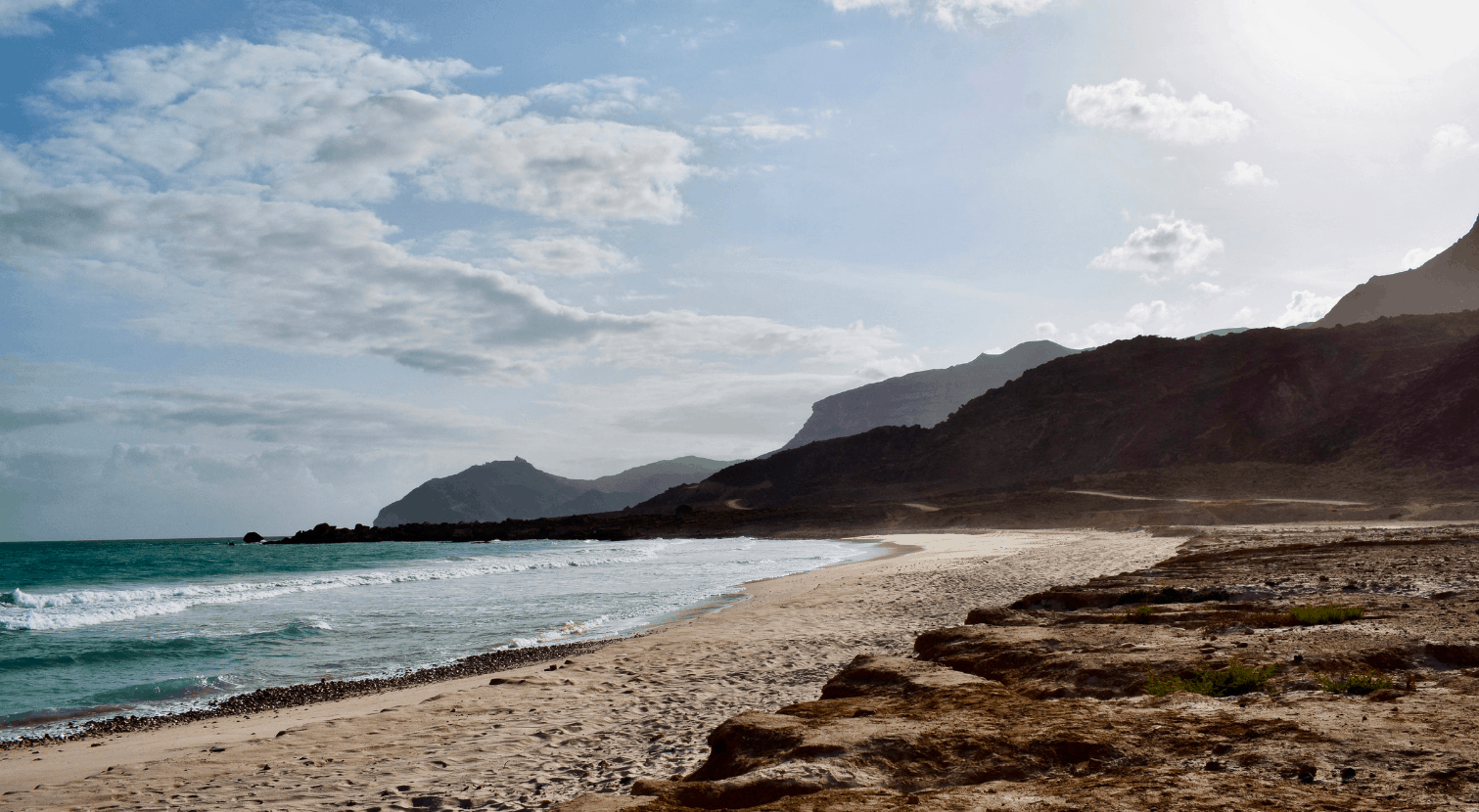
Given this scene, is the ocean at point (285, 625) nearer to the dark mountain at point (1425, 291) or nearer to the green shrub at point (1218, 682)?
the green shrub at point (1218, 682)

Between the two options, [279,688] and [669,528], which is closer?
[279,688]

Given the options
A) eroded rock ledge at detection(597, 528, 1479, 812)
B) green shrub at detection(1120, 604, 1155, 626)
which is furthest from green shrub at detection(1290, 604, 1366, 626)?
green shrub at detection(1120, 604, 1155, 626)

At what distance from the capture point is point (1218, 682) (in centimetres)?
591

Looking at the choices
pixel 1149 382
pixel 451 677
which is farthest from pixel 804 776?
pixel 1149 382

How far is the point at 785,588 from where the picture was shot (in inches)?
871

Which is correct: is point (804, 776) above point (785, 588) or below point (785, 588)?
above

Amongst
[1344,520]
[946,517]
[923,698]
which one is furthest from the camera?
[946,517]

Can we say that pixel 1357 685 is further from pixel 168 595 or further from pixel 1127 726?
pixel 168 595

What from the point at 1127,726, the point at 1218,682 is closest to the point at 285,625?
the point at 1127,726

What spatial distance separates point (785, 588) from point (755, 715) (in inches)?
666

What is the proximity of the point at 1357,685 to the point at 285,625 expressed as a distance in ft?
67.1

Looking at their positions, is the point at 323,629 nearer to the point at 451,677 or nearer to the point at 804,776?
the point at 451,677

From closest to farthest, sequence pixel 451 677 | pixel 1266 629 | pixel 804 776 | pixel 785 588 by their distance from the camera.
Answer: pixel 804 776
pixel 1266 629
pixel 451 677
pixel 785 588

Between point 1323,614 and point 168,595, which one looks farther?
point 168,595
